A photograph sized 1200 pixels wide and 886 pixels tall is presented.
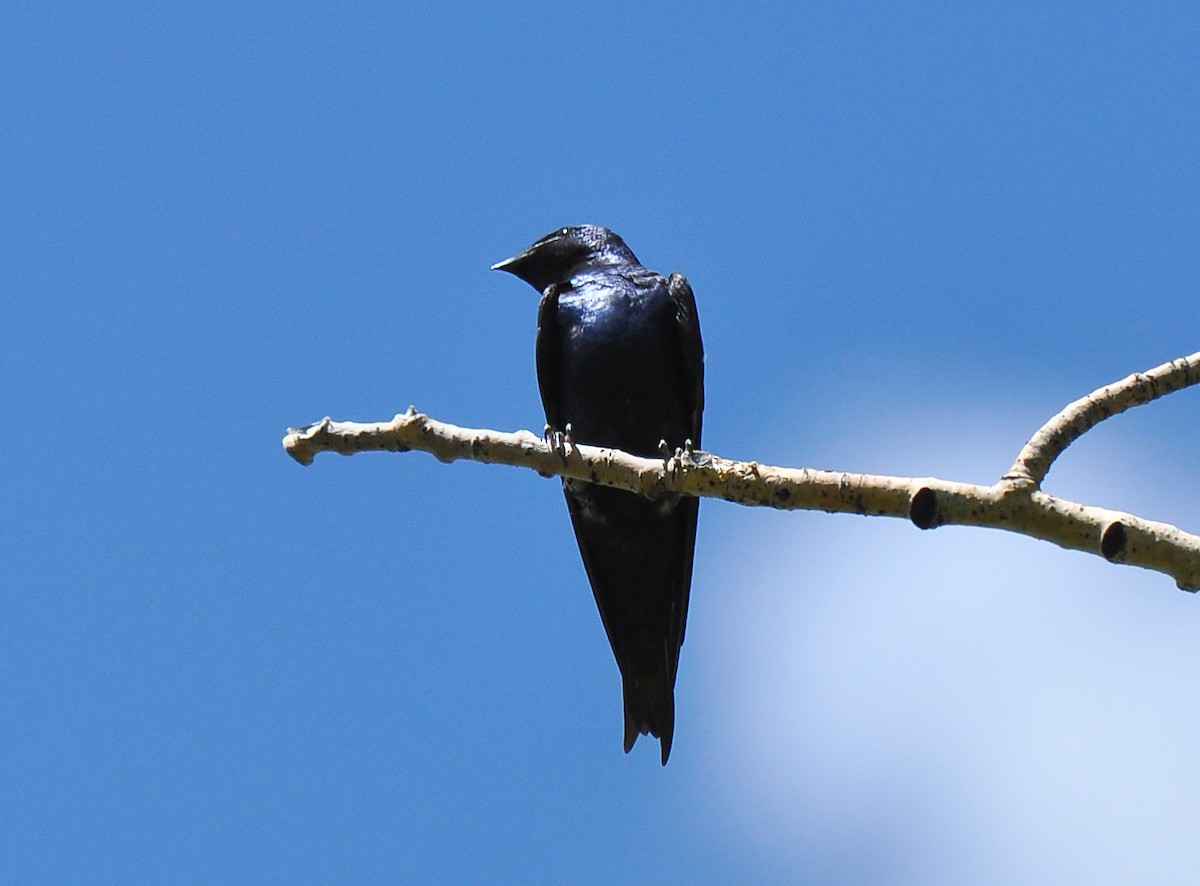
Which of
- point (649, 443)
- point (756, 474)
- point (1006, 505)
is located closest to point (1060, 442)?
point (1006, 505)

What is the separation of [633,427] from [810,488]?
11.8 feet

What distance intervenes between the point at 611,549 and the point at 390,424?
3475 millimetres

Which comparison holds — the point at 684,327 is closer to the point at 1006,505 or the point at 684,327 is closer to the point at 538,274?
the point at 538,274

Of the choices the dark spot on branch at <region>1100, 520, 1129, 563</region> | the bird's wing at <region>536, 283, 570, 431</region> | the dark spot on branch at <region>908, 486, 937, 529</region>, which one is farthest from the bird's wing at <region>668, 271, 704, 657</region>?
the dark spot on branch at <region>1100, 520, 1129, 563</region>

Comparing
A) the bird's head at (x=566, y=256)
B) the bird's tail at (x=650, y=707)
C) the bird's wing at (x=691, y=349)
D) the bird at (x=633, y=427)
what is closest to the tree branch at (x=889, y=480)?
the bird at (x=633, y=427)

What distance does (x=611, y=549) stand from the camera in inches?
345

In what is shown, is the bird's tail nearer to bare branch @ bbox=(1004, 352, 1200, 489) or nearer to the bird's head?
the bird's head

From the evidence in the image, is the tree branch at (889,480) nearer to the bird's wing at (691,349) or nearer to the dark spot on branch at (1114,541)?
the dark spot on branch at (1114,541)

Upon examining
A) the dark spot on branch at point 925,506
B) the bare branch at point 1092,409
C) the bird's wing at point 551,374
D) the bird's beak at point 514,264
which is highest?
the bird's beak at point 514,264

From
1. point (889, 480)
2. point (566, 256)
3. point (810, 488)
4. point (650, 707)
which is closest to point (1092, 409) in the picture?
point (889, 480)

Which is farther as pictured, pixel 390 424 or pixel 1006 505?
pixel 390 424

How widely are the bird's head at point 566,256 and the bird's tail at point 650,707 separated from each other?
2757 mm

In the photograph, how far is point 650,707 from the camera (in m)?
8.77

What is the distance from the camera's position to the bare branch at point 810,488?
441cm
